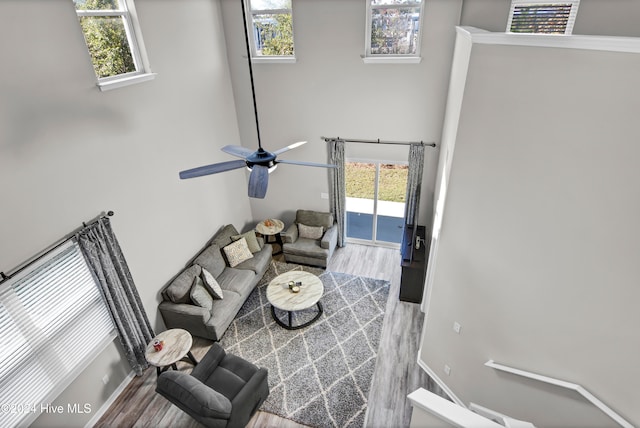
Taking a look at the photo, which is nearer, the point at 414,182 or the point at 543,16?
the point at 543,16

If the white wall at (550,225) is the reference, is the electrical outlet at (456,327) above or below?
below

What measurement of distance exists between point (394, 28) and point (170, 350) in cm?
571

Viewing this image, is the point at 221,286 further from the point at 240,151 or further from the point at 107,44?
the point at 107,44

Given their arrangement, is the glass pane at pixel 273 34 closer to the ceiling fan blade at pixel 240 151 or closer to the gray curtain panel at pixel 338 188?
the gray curtain panel at pixel 338 188

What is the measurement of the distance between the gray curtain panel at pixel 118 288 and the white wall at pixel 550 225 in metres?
3.89

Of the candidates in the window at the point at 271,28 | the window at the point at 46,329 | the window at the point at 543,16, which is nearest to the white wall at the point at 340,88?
the window at the point at 271,28

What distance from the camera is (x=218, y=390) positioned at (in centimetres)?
425

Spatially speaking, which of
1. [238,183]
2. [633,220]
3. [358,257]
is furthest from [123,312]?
[633,220]

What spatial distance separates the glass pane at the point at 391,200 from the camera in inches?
270

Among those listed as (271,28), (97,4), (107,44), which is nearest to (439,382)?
(107,44)

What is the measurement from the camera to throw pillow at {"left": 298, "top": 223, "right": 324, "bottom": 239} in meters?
7.00

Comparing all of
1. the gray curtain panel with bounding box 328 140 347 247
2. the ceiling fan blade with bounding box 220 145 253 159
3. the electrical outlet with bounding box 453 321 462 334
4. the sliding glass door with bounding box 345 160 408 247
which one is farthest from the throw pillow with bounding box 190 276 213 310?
the electrical outlet with bounding box 453 321 462 334

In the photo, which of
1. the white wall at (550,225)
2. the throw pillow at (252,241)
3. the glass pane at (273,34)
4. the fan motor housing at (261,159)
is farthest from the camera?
the throw pillow at (252,241)

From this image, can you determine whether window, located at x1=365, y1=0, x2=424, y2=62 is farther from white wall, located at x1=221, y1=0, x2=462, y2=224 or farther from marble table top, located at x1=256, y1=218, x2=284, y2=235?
marble table top, located at x1=256, y1=218, x2=284, y2=235
